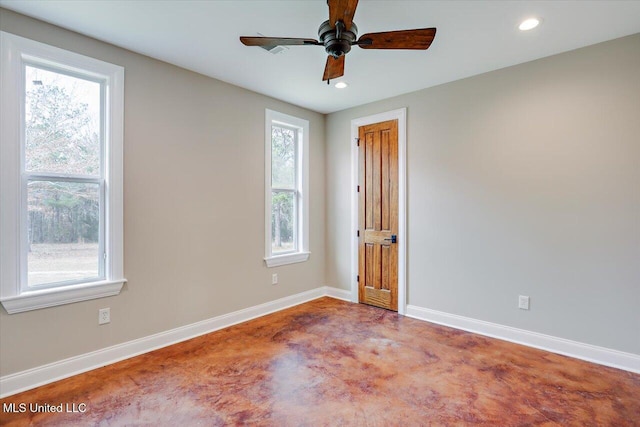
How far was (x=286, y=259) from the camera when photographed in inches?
167

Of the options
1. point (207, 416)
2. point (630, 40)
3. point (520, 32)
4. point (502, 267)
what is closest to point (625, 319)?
point (502, 267)

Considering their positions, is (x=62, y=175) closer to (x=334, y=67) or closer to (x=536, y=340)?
(x=334, y=67)

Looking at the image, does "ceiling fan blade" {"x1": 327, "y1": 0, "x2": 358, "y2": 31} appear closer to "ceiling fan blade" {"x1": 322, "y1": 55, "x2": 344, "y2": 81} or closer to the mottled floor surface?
"ceiling fan blade" {"x1": 322, "y1": 55, "x2": 344, "y2": 81}

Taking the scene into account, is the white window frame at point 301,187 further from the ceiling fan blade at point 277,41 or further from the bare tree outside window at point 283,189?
the ceiling fan blade at point 277,41

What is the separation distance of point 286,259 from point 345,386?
210 cm

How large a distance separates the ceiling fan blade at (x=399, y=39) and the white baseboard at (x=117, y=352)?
3000mm

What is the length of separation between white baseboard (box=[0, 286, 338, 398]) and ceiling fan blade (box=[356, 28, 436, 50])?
9.84 ft

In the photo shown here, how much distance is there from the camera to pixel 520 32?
2549 millimetres

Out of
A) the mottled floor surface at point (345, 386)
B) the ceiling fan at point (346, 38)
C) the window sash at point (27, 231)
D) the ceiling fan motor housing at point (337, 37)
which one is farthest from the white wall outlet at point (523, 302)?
the window sash at point (27, 231)

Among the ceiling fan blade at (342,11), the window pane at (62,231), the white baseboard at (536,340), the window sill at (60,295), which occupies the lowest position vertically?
the white baseboard at (536,340)

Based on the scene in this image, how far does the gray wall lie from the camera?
267 cm

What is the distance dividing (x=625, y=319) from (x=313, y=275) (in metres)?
3.30

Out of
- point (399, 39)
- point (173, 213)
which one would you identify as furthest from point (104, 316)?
point (399, 39)

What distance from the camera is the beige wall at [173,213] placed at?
8.10ft
